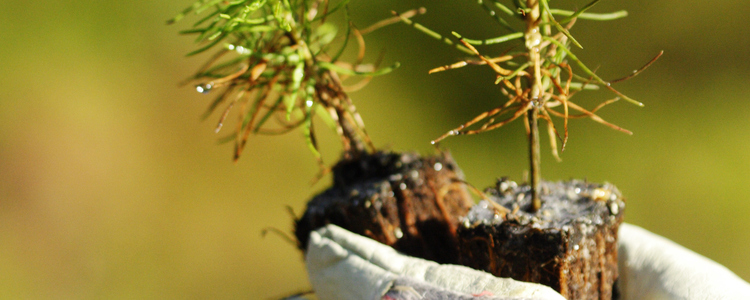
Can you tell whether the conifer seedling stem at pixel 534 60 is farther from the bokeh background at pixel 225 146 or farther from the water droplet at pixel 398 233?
the bokeh background at pixel 225 146

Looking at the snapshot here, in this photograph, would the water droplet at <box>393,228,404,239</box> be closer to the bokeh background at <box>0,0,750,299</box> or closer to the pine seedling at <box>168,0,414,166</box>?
the pine seedling at <box>168,0,414,166</box>

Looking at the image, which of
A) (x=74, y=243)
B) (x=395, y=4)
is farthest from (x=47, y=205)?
(x=395, y=4)

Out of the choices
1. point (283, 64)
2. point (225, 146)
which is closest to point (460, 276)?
point (283, 64)

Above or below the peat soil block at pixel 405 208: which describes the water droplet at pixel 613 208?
above

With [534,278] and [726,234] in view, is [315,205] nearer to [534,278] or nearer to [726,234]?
[534,278]

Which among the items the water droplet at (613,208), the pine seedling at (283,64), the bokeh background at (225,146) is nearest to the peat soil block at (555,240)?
the water droplet at (613,208)

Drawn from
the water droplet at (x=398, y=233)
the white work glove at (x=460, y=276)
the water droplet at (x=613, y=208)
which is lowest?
the white work glove at (x=460, y=276)
